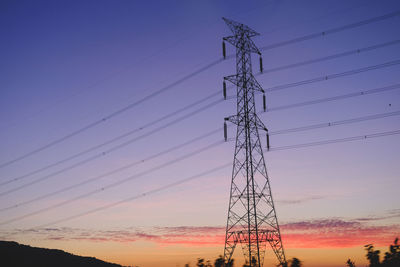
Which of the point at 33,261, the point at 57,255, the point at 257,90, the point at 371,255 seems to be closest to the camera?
the point at 371,255

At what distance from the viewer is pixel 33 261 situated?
80.0 metres

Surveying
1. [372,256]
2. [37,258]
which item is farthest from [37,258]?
[372,256]

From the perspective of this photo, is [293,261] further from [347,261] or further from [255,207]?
[255,207]

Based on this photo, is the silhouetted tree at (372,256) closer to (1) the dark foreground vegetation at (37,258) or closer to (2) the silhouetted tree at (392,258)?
(2) the silhouetted tree at (392,258)

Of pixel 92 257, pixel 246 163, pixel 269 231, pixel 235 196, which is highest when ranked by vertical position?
pixel 246 163

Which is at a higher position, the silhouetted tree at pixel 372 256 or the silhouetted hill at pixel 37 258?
the silhouetted tree at pixel 372 256

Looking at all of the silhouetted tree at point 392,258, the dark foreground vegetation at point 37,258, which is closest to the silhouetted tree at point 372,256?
the silhouetted tree at point 392,258

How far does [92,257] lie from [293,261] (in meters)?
87.7

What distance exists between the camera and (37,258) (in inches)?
3243

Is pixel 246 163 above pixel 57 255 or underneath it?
above

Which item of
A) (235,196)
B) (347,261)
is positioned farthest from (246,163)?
(347,261)

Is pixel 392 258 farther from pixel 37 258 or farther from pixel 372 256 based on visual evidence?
pixel 37 258

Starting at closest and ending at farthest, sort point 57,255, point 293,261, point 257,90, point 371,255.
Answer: point 371,255, point 293,261, point 257,90, point 57,255

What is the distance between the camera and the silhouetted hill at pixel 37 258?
257 ft
